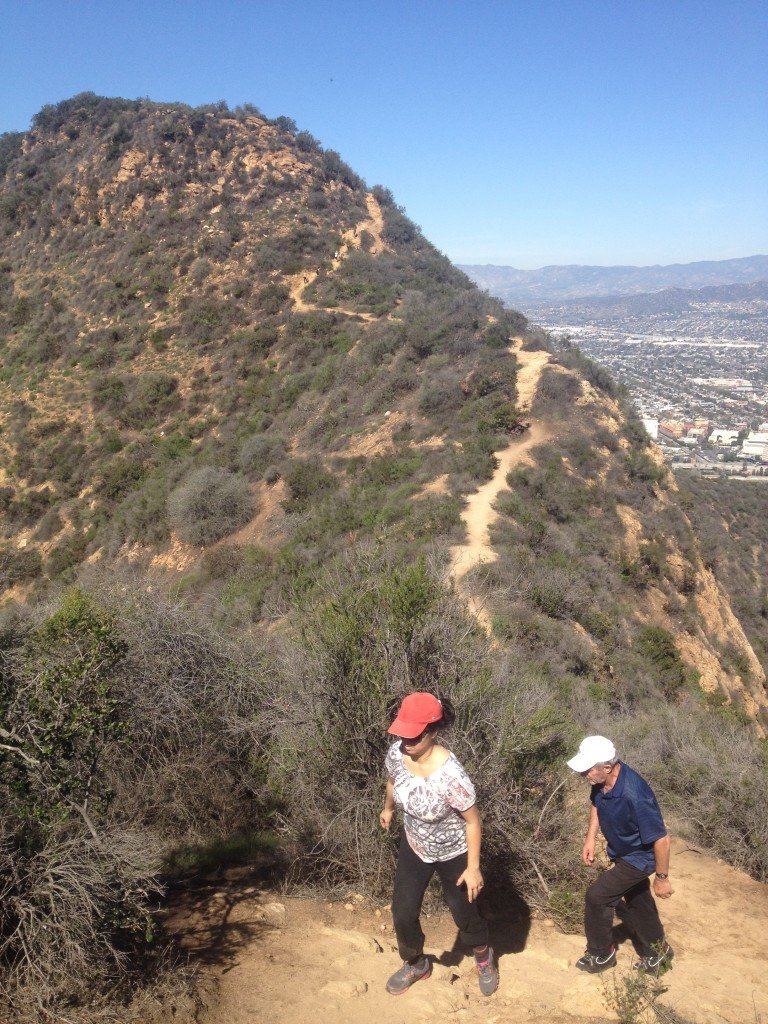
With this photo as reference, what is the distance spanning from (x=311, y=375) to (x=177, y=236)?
44.5ft

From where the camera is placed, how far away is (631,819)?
3158 millimetres

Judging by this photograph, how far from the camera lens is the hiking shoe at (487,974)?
3.23 metres

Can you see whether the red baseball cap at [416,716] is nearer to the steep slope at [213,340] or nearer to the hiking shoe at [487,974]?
the hiking shoe at [487,974]

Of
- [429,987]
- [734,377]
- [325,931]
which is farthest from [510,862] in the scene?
[734,377]

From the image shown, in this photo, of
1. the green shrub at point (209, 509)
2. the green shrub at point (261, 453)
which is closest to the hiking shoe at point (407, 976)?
the green shrub at point (209, 509)

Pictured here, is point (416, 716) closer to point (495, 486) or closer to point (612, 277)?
point (495, 486)

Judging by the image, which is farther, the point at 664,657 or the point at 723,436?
the point at 723,436

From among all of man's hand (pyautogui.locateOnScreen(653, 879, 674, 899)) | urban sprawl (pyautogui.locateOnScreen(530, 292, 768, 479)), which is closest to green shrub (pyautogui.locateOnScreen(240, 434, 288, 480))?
urban sprawl (pyautogui.locateOnScreen(530, 292, 768, 479))

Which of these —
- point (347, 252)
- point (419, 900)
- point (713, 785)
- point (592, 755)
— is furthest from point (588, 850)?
point (347, 252)

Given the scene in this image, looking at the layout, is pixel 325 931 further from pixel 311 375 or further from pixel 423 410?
pixel 311 375

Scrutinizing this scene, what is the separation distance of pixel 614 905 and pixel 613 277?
196 m

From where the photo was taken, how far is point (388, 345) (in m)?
21.1

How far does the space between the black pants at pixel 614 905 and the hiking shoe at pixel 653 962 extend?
42 mm

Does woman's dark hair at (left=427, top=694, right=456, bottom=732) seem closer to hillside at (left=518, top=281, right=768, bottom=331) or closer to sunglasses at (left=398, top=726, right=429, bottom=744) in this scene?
sunglasses at (left=398, top=726, right=429, bottom=744)
